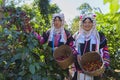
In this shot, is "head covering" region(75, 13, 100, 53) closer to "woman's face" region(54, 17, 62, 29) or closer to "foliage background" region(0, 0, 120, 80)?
"woman's face" region(54, 17, 62, 29)

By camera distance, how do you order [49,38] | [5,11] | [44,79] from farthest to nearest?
[49,38] < [5,11] < [44,79]

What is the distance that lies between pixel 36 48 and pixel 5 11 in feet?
2.02

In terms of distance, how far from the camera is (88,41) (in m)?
3.60

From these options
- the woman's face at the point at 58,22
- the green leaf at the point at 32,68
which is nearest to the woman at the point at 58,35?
the woman's face at the point at 58,22

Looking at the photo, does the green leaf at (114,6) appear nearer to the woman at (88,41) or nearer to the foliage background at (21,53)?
the foliage background at (21,53)

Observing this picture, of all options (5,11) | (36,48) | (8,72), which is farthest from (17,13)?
(8,72)

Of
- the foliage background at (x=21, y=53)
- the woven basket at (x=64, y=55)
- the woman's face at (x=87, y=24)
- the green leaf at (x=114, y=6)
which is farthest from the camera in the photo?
the woman's face at (x=87, y=24)

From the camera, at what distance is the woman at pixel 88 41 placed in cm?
351

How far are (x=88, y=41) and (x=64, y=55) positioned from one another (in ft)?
1.11

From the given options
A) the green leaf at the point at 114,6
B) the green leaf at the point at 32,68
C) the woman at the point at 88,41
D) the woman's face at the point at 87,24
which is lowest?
the green leaf at the point at 32,68

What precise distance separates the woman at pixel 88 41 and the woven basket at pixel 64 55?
0.34 ft

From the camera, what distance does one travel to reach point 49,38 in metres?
3.79

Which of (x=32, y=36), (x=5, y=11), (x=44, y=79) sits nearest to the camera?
(x=44, y=79)

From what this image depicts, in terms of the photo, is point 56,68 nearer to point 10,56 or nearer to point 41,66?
point 41,66
